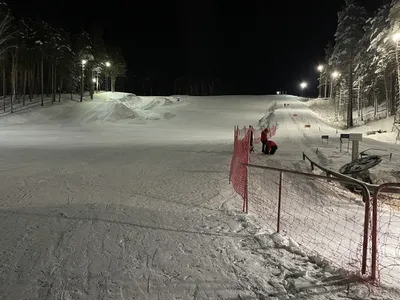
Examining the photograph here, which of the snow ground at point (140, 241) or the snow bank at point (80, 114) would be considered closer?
the snow ground at point (140, 241)

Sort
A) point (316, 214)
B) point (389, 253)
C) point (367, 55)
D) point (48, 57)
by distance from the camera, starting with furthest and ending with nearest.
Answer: point (48, 57), point (367, 55), point (316, 214), point (389, 253)

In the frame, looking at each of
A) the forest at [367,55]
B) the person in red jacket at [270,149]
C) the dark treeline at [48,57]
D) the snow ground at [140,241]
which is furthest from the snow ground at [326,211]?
the dark treeline at [48,57]

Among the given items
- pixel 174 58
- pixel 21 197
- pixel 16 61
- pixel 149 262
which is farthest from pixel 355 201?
pixel 174 58

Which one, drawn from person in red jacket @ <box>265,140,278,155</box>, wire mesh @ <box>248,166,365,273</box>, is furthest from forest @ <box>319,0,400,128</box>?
wire mesh @ <box>248,166,365,273</box>

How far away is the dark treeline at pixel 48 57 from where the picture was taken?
149 ft

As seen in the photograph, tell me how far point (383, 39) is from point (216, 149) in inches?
775

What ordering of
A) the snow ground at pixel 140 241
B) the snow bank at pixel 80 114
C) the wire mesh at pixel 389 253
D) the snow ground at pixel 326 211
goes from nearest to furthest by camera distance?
the snow ground at pixel 140 241
the wire mesh at pixel 389 253
the snow ground at pixel 326 211
the snow bank at pixel 80 114

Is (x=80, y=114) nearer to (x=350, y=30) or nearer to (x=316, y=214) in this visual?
(x=350, y=30)

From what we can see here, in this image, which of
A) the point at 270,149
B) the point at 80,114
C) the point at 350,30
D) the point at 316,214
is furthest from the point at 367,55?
the point at 316,214

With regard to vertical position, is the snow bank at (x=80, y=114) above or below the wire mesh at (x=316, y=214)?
above

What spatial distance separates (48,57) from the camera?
50656 mm

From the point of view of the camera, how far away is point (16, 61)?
154ft

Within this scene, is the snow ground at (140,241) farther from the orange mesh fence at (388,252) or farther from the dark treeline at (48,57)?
the dark treeline at (48,57)

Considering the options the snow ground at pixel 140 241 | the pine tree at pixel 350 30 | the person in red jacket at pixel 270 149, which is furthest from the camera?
the pine tree at pixel 350 30
